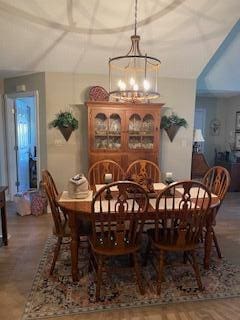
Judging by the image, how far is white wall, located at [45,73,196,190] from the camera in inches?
161

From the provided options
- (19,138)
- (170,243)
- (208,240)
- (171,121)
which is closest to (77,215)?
(170,243)

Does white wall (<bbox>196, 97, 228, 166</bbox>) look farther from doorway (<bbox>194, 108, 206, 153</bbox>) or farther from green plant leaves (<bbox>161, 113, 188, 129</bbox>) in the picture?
green plant leaves (<bbox>161, 113, 188, 129</bbox>)

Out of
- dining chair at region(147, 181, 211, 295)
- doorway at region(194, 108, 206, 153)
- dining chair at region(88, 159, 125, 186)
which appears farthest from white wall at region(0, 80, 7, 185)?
doorway at region(194, 108, 206, 153)

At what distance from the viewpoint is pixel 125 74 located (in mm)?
4168

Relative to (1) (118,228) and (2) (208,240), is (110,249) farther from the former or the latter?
(2) (208,240)

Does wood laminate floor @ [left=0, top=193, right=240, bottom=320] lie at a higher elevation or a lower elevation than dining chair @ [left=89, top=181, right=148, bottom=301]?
lower

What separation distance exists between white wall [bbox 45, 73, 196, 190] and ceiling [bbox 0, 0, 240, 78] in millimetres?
215

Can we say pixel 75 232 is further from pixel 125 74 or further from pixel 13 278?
pixel 125 74

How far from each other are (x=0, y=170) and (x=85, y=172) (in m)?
1.62

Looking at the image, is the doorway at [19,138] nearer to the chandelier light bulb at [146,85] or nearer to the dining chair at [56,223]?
the dining chair at [56,223]

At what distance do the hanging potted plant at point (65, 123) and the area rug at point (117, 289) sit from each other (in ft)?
6.92

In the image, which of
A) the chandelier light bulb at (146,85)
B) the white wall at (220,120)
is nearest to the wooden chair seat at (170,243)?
the chandelier light bulb at (146,85)

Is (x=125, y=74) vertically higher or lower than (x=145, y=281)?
higher

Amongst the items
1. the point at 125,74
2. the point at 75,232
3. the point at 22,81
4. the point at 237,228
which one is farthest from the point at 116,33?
the point at 237,228
